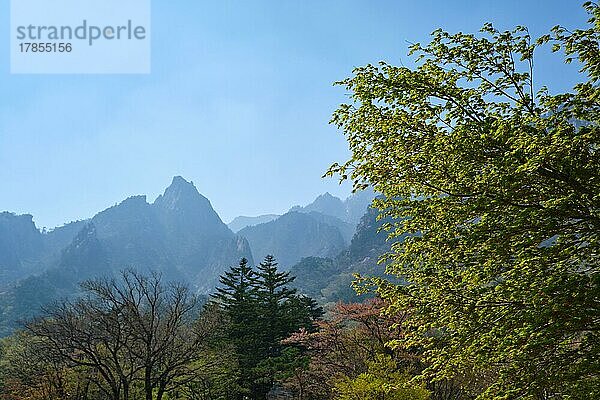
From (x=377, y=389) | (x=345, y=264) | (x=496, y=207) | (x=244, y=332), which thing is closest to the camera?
(x=496, y=207)

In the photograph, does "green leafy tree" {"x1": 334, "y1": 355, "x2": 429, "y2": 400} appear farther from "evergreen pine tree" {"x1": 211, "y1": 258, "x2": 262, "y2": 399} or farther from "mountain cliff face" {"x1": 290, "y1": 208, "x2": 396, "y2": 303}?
"mountain cliff face" {"x1": 290, "y1": 208, "x2": 396, "y2": 303}

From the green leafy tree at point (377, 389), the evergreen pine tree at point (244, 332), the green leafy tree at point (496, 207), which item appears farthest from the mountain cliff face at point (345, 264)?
the green leafy tree at point (496, 207)

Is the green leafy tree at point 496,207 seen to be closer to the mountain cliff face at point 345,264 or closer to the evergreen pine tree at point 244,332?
the evergreen pine tree at point 244,332

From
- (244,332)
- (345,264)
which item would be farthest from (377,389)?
(345,264)

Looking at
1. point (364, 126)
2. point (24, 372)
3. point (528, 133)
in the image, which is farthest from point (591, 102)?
point (24, 372)

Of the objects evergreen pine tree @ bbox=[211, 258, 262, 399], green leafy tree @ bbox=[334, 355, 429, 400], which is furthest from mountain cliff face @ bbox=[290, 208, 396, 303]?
green leafy tree @ bbox=[334, 355, 429, 400]

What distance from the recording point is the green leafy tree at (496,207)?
5.64 m

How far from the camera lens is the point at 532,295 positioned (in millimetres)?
5609

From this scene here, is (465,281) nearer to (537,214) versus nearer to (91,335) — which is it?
(537,214)

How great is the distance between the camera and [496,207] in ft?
20.1

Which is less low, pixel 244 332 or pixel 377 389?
pixel 244 332

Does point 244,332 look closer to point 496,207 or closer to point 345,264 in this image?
point 496,207

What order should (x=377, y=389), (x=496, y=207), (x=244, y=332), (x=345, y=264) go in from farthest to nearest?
(x=345, y=264), (x=244, y=332), (x=377, y=389), (x=496, y=207)

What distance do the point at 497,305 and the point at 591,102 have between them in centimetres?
280
